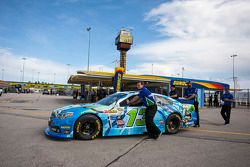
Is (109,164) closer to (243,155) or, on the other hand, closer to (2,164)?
(2,164)

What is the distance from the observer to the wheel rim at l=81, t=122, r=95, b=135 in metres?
5.13

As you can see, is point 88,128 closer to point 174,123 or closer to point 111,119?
point 111,119

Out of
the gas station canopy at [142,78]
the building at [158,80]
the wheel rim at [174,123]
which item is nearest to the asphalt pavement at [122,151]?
the wheel rim at [174,123]

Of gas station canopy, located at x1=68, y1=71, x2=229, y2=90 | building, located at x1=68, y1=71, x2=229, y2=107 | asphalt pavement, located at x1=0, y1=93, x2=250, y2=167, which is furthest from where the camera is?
building, located at x1=68, y1=71, x2=229, y2=107

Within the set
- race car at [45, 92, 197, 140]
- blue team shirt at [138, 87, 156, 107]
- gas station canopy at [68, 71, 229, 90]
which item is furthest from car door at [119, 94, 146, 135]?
gas station canopy at [68, 71, 229, 90]

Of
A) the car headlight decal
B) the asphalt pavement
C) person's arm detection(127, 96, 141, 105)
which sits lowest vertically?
the asphalt pavement

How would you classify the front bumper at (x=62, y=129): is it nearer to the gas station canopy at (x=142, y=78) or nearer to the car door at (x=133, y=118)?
the car door at (x=133, y=118)

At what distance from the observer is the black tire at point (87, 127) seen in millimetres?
5023

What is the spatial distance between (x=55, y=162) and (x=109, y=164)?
0.97 meters

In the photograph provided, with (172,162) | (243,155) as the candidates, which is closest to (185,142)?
(243,155)

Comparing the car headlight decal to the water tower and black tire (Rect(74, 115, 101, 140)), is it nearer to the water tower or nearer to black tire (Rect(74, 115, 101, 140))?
black tire (Rect(74, 115, 101, 140))

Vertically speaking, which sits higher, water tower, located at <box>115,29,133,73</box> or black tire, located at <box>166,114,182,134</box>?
water tower, located at <box>115,29,133,73</box>

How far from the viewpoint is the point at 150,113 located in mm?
5598

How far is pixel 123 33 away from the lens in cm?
6819
